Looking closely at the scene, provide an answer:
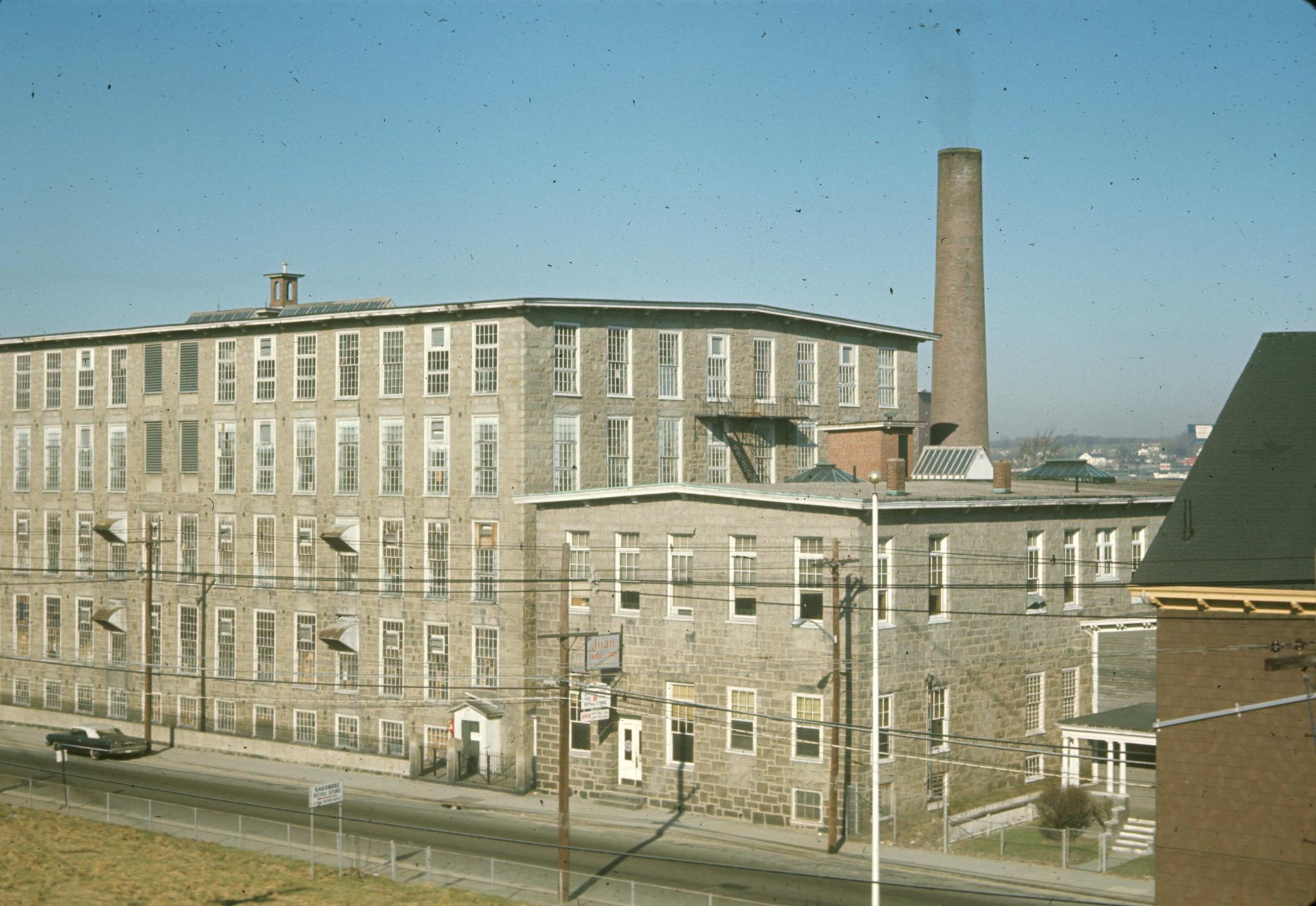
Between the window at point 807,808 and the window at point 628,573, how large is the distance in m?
8.47

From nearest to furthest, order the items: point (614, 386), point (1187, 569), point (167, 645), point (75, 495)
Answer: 1. point (1187, 569)
2. point (614, 386)
3. point (167, 645)
4. point (75, 495)

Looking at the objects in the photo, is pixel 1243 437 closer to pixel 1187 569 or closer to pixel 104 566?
pixel 1187 569

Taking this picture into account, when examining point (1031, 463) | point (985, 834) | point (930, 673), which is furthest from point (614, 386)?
point (1031, 463)

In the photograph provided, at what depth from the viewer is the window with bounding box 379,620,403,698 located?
2217 inches

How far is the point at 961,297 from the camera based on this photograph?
72688 millimetres

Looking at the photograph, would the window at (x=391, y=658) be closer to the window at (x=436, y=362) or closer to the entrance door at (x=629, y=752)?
the window at (x=436, y=362)

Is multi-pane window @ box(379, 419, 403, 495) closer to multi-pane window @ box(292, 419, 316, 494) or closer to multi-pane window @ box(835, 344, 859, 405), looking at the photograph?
multi-pane window @ box(292, 419, 316, 494)

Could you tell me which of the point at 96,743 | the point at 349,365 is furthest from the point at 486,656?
the point at 96,743

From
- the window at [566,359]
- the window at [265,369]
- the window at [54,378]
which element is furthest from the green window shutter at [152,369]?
the window at [566,359]

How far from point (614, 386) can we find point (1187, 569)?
29.4 metres

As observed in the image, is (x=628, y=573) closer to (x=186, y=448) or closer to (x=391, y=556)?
(x=391, y=556)

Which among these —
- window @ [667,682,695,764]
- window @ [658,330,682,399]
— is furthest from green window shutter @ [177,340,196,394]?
window @ [667,682,695,764]

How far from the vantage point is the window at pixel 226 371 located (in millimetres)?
62125

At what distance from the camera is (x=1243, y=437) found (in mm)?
30734
